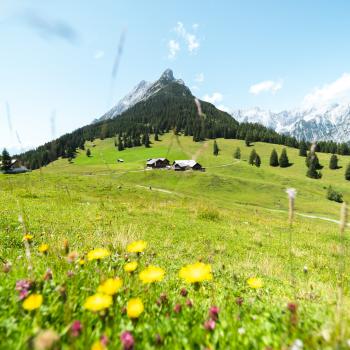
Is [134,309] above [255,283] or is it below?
above

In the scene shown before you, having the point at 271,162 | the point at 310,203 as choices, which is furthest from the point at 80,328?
the point at 271,162

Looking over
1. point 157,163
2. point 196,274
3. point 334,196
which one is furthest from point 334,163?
point 196,274

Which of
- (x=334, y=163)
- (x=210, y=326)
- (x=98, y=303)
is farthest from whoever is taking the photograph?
(x=334, y=163)

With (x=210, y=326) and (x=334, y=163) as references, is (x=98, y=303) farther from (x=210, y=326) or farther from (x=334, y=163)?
(x=334, y=163)

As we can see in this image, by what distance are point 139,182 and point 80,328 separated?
96635mm

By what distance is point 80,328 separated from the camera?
2.06 meters

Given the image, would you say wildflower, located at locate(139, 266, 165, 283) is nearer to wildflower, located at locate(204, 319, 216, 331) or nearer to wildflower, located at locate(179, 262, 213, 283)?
wildflower, located at locate(179, 262, 213, 283)

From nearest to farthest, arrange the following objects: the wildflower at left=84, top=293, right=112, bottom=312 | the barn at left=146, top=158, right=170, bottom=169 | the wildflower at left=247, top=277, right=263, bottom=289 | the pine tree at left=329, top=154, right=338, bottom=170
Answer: the wildflower at left=84, top=293, right=112, bottom=312
the wildflower at left=247, top=277, right=263, bottom=289
the barn at left=146, top=158, right=170, bottom=169
the pine tree at left=329, top=154, right=338, bottom=170

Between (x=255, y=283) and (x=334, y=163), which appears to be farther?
(x=334, y=163)

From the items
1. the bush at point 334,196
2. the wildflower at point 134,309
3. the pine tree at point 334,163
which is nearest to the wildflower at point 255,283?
the wildflower at point 134,309

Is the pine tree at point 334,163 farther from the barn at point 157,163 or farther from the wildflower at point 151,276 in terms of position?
the wildflower at point 151,276

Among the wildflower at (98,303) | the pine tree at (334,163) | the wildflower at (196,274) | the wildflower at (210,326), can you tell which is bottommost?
the pine tree at (334,163)

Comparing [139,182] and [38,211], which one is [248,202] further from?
[38,211]

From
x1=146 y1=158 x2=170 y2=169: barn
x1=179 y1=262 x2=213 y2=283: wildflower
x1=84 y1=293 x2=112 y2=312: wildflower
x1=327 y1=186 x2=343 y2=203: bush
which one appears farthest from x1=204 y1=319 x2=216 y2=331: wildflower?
x1=146 y1=158 x2=170 y2=169: barn
